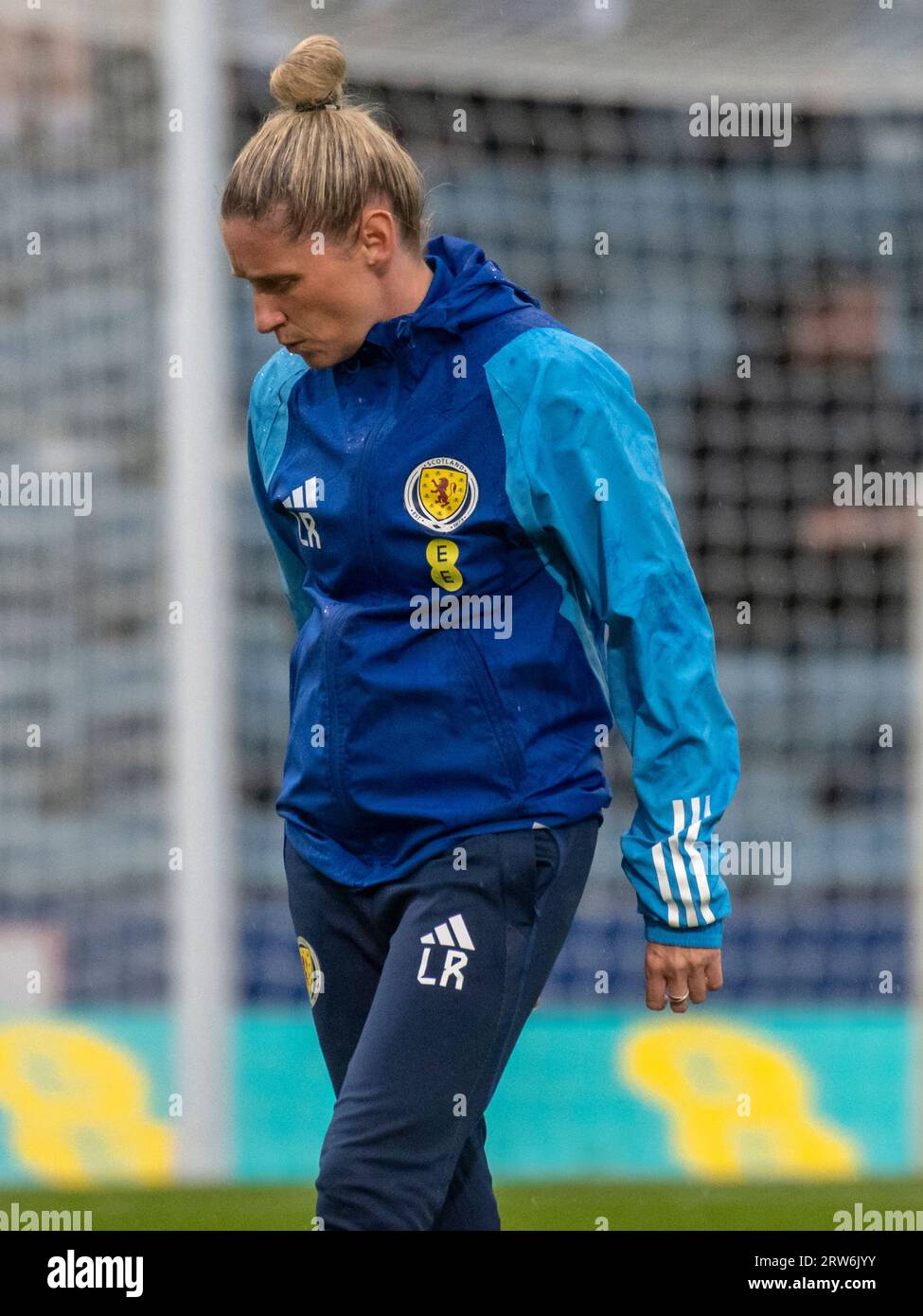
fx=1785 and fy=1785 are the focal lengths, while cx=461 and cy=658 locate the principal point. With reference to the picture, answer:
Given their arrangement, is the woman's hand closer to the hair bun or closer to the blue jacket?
the blue jacket

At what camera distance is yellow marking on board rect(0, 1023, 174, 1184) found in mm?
4086

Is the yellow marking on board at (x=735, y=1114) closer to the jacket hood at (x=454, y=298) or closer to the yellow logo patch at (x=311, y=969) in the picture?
the yellow logo patch at (x=311, y=969)

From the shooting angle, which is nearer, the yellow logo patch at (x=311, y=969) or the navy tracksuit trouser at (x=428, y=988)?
the navy tracksuit trouser at (x=428, y=988)

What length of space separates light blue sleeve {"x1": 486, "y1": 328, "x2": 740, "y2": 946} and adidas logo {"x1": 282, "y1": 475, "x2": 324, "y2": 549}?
231mm

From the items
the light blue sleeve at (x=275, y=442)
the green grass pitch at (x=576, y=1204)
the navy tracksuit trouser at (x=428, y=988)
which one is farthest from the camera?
the green grass pitch at (x=576, y=1204)

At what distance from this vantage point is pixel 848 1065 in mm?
4273

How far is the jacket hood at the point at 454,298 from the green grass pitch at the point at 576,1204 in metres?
2.19

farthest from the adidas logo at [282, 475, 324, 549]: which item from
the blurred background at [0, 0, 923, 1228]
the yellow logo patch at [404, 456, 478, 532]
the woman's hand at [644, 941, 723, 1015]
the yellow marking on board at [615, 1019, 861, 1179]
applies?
the yellow marking on board at [615, 1019, 861, 1179]

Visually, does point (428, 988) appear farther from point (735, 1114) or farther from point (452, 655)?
point (735, 1114)

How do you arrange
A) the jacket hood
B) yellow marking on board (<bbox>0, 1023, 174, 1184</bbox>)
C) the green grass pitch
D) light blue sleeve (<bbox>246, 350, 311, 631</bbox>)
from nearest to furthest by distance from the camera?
the jacket hood, light blue sleeve (<bbox>246, 350, 311, 631</bbox>), the green grass pitch, yellow marking on board (<bbox>0, 1023, 174, 1184</bbox>)

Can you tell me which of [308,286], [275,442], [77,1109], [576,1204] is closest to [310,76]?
[308,286]

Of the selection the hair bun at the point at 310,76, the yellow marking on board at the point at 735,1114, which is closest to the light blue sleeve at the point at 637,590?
the hair bun at the point at 310,76

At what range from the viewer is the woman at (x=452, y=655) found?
6.42ft

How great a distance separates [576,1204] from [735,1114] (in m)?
0.54
